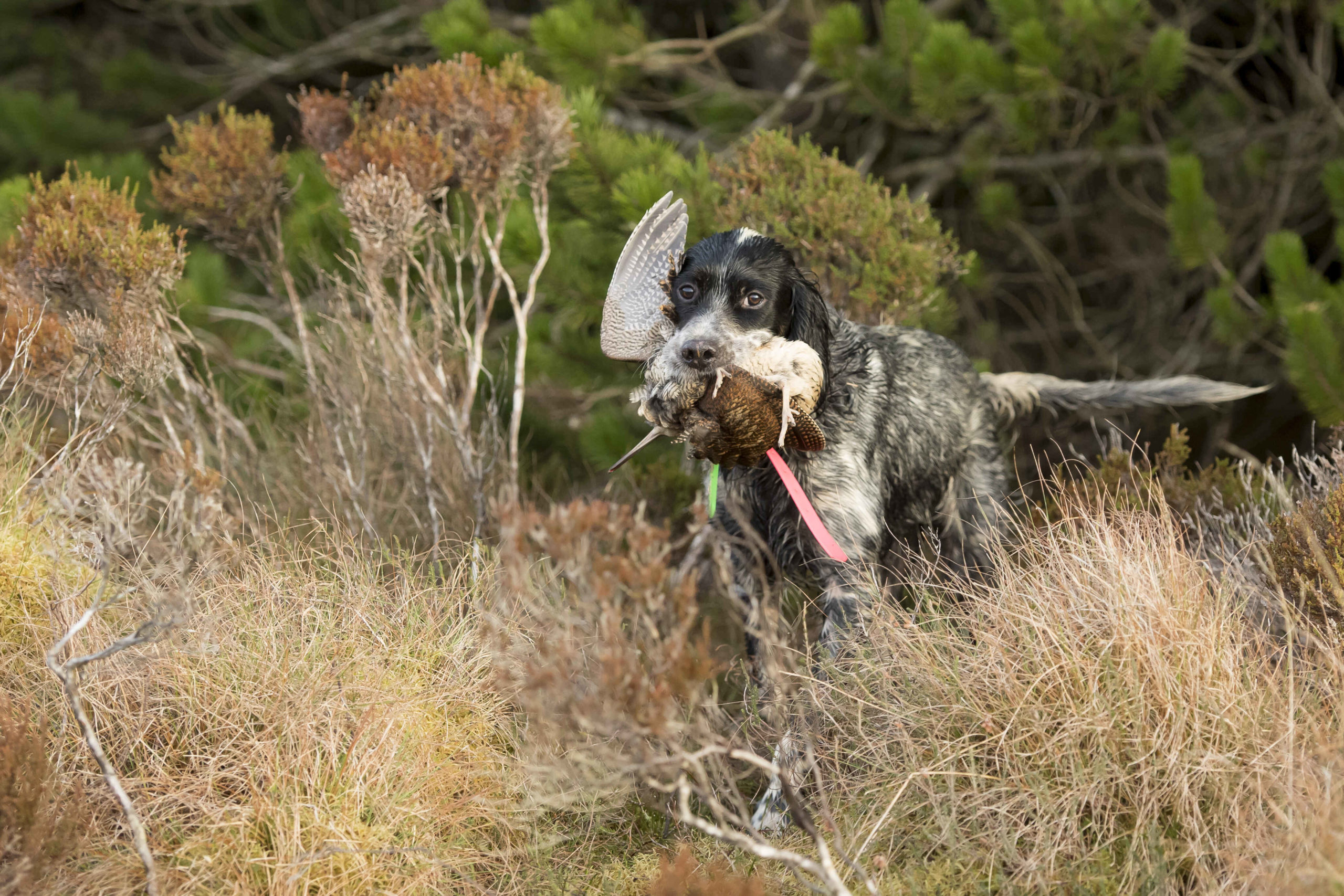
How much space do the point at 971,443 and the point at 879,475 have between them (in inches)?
24.4

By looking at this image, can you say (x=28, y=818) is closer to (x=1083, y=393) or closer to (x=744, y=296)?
(x=744, y=296)

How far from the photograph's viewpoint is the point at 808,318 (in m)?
3.79

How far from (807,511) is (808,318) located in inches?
25.7

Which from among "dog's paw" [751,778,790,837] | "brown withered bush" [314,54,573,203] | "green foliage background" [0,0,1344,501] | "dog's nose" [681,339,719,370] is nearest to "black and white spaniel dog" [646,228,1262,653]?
"dog's nose" [681,339,719,370]

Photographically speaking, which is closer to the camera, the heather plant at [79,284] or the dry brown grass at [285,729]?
the dry brown grass at [285,729]

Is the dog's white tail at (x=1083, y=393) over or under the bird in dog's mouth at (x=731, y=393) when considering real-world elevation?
under

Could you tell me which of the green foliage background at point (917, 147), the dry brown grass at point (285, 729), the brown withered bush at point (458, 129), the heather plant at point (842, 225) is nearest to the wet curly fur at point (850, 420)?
the heather plant at point (842, 225)

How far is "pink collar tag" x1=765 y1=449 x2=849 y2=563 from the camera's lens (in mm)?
3492

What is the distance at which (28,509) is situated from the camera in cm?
403

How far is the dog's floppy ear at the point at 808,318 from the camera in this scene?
377cm

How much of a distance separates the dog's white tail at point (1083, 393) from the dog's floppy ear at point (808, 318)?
3.90ft

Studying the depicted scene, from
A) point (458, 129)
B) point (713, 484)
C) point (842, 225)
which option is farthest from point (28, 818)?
point (842, 225)

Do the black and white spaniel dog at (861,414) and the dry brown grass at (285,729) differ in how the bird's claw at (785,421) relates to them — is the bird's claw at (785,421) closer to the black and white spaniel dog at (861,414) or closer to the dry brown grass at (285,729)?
the black and white spaniel dog at (861,414)

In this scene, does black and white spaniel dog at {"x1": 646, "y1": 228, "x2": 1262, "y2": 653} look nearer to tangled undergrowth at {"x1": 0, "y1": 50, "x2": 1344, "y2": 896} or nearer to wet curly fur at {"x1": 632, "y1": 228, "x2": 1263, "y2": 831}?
wet curly fur at {"x1": 632, "y1": 228, "x2": 1263, "y2": 831}
